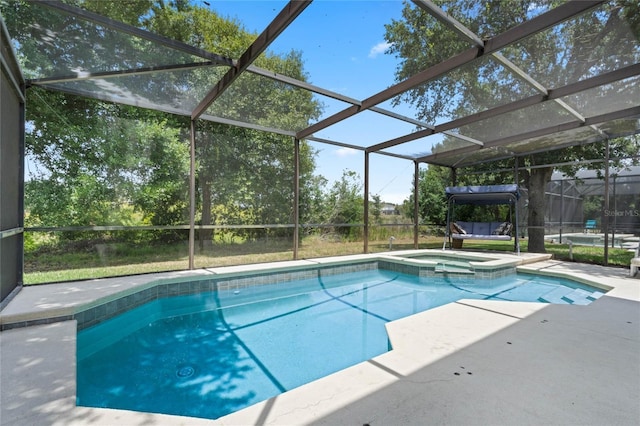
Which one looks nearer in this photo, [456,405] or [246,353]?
[456,405]

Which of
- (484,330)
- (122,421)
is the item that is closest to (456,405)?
(484,330)

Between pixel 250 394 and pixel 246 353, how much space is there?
26.5 inches

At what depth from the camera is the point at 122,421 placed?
1.43 metres

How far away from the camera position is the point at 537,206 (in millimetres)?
7707

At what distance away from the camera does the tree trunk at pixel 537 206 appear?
301 inches

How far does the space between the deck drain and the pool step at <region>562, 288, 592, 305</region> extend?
498 cm

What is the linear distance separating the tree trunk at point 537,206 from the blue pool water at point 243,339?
2.71 metres

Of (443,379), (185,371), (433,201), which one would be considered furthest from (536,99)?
(185,371)

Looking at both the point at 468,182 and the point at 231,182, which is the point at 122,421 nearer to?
the point at 231,182

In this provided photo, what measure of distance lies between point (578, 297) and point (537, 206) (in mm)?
3873

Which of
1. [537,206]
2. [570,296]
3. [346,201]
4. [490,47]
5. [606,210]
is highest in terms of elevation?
[490,47]

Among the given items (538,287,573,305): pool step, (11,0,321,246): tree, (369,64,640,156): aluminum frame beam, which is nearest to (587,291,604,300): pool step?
(538,287,573,305): pool step

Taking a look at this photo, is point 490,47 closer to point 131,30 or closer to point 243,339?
point 131,30

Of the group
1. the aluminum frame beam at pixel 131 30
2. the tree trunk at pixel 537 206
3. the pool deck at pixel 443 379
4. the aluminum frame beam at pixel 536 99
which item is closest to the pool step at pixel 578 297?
the pool deck at pixel 443 379
